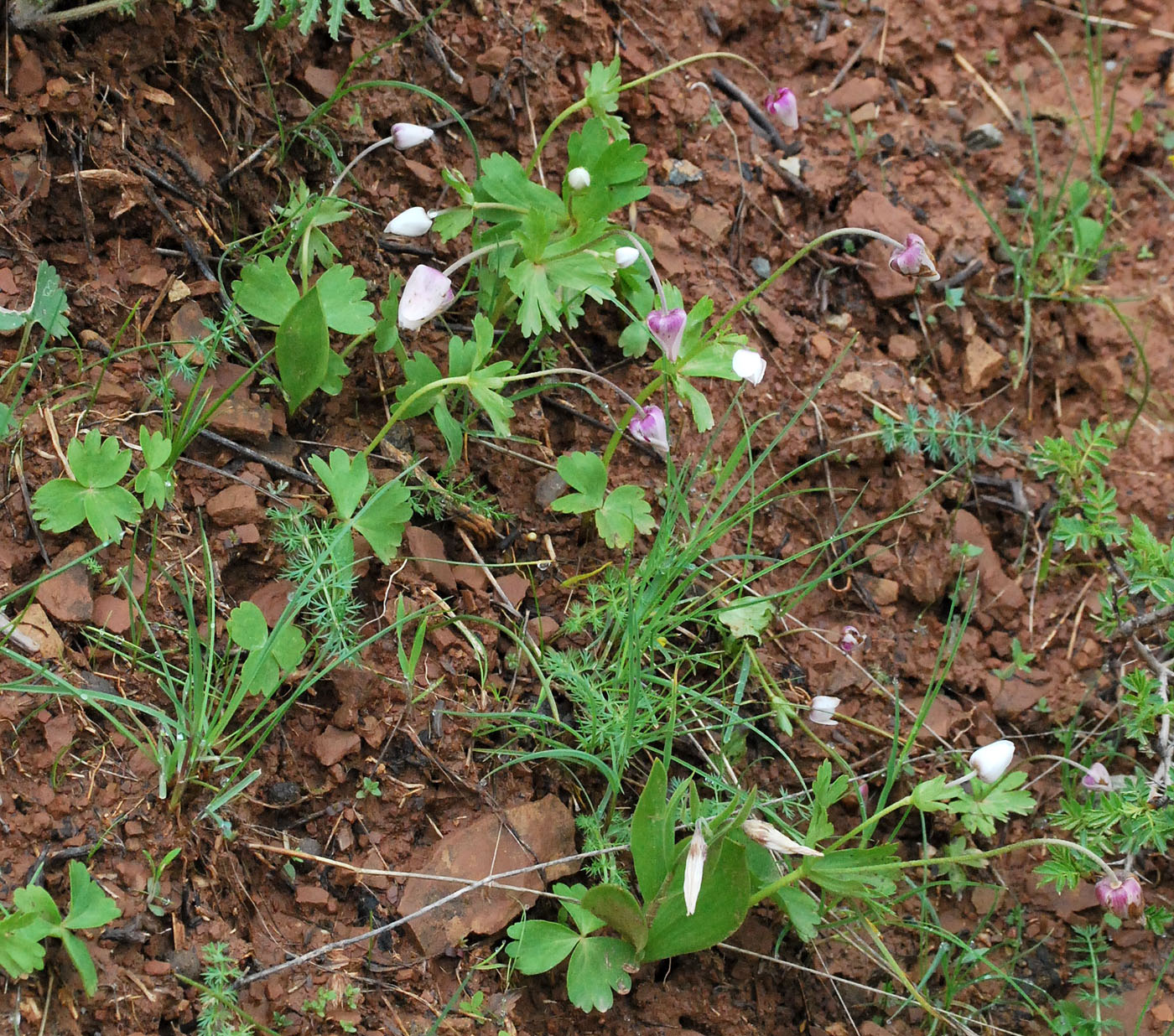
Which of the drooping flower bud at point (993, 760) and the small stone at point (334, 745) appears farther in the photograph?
the drooping flower bud at point (993, 760)

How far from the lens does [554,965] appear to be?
6.27 ft

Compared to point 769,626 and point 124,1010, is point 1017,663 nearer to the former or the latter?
point 769,626

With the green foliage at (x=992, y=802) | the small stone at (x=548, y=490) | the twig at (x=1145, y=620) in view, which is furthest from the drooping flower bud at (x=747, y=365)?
the twig at (x=1145, y=620)

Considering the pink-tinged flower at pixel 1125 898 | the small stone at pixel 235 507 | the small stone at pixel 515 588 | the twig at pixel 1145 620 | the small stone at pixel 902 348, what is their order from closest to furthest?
the pink-tinged flower at pixel 1125 898 < the small stone at pixel 235 507 < the small stone at pixel 515 588 < the twig at pixel 1145 620 < the small stone at pixel 902 348

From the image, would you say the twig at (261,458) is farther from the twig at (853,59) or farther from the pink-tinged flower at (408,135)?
the twig at (853,59)

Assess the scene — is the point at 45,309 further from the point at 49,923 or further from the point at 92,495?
the point at 49,923

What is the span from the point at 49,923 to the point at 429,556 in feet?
3.09

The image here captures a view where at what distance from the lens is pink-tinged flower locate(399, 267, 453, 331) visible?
2.13 metres

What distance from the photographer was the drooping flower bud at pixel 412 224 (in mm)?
2234

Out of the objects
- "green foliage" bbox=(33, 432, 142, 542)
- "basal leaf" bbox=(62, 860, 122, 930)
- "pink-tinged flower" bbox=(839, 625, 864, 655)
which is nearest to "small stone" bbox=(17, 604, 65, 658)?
"green foliage" bbox=(33, 432, 142, 542)

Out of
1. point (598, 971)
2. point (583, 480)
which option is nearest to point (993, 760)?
point (598, 971)

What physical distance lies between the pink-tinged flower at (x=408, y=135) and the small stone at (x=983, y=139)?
5.67 feet

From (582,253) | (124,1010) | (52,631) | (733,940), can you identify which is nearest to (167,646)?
(52,631)

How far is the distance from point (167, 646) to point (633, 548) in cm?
100
